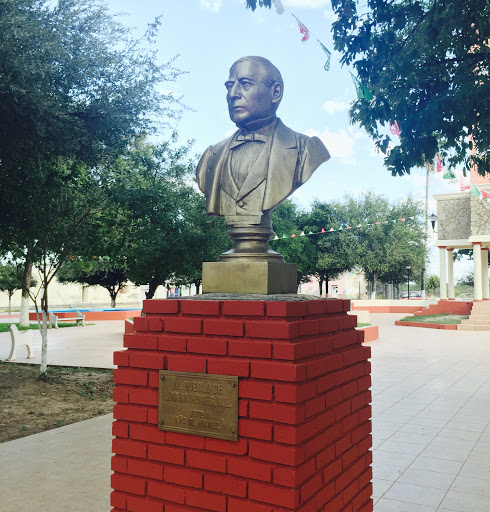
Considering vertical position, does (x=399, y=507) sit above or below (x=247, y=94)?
below

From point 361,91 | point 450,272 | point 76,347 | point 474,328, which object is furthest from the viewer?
point 450,272

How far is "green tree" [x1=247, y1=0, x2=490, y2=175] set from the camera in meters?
6.96

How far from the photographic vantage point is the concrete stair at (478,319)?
2167cm

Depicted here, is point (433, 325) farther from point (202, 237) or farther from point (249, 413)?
point (249, 413)

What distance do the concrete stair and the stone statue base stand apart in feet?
68.9

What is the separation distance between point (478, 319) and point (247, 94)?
22200 millimetres

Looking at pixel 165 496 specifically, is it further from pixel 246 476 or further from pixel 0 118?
pixel 0 118

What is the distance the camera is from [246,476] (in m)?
2.47

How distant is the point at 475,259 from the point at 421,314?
13.7 feet

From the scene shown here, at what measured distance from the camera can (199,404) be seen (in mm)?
Result: 2646

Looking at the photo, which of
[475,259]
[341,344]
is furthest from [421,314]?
[341,344]

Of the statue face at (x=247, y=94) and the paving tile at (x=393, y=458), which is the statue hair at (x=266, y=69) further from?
the paving tile at (x=393, y=458)

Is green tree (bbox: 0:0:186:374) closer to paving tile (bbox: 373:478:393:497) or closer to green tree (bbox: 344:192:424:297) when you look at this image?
paving tile (bbox: 373:478:393:497)

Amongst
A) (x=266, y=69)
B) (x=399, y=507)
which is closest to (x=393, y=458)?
(x=399, y=507)
